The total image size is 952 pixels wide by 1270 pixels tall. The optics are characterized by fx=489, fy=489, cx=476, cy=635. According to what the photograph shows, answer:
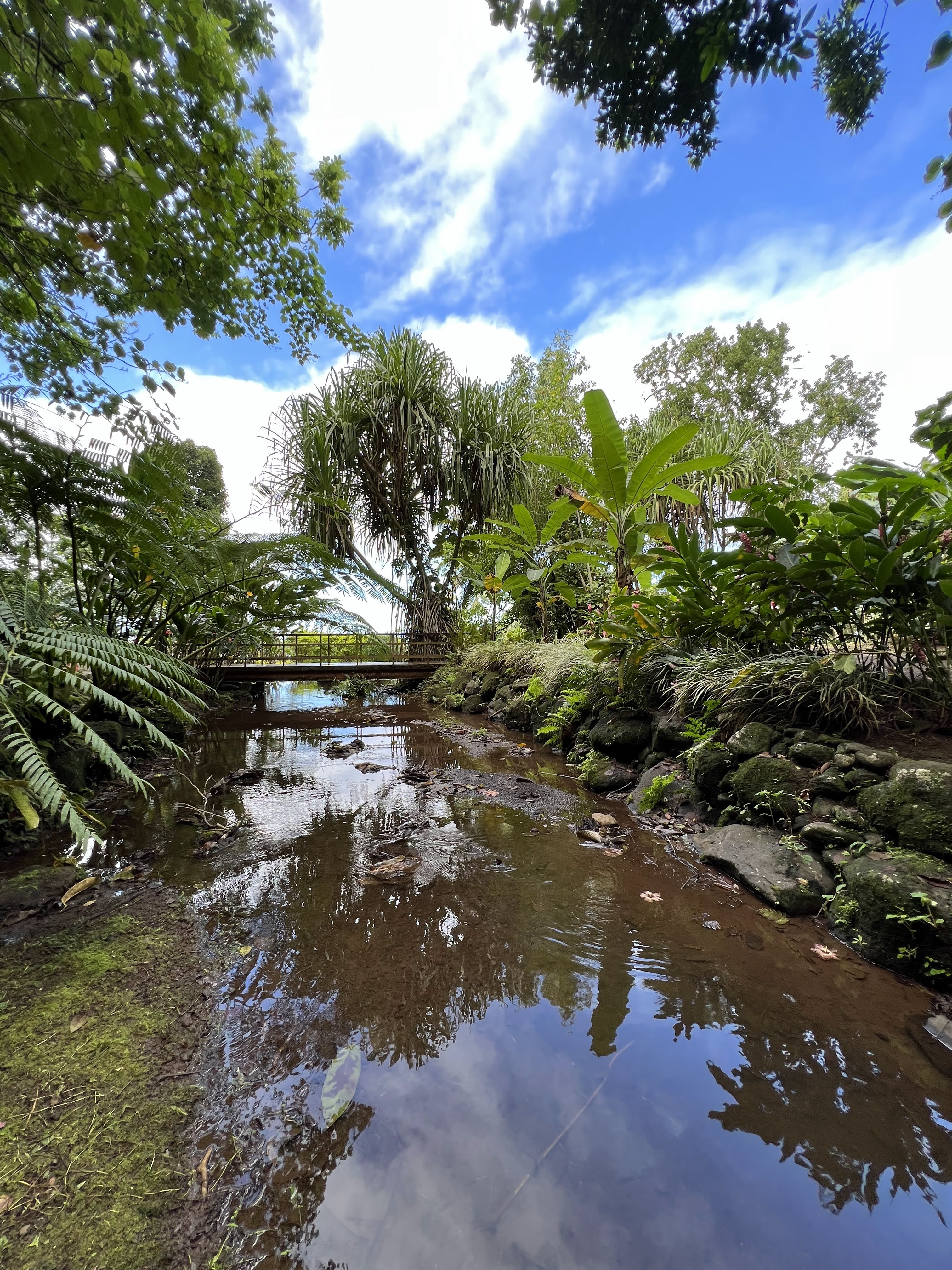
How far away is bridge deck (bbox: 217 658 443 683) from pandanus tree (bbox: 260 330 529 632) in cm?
109

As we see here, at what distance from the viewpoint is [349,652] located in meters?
8.38

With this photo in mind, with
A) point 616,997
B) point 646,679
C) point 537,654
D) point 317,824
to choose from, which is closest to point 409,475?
point 537,654

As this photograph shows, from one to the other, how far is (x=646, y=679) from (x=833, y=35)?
307 centimetres

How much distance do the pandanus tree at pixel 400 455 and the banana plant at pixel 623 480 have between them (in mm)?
4394

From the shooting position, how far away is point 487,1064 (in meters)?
1.03

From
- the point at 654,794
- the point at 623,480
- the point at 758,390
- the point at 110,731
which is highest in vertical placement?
the point at 758,390

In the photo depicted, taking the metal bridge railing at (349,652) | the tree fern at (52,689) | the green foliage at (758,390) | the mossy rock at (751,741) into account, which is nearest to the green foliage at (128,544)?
the tree fern at (52,689)

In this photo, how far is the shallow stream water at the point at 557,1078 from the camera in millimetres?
726

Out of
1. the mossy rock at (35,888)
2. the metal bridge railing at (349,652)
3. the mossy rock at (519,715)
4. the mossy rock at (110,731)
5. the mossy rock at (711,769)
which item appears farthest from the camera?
the metal bridge railing at (349,652)

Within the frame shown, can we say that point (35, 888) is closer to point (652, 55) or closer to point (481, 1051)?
point (481, 1051)

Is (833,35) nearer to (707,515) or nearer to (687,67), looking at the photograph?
(687,67)

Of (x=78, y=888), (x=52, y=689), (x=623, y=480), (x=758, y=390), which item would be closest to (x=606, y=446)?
(x=623, y=480)

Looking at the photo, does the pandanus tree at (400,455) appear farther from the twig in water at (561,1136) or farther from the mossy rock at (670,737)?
the twig in water at (561,1136)

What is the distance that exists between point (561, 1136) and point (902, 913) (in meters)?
1.13
